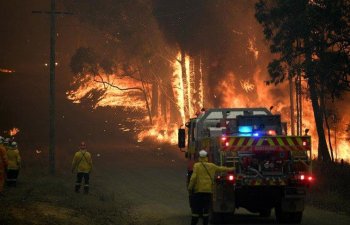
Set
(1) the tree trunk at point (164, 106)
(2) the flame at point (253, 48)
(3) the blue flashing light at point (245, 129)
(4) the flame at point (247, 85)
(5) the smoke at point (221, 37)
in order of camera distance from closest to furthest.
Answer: (3) the blue flashing light at point (245, 129), (4) the flame at point (247, 85), (5) the smoke at point (221, 37), (2) the flame at point (253, 48), (1) the tree trunk at point (164, 106)

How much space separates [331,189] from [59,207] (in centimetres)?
1080

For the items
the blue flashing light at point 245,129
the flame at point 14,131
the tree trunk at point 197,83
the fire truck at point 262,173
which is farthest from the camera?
the flame at point 14,131

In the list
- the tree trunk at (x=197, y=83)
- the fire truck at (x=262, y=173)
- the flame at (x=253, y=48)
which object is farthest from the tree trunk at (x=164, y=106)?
the fire truck at (x=262, y=173)

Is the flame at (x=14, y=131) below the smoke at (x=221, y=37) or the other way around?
below

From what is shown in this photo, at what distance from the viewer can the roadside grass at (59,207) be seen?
14906 mm

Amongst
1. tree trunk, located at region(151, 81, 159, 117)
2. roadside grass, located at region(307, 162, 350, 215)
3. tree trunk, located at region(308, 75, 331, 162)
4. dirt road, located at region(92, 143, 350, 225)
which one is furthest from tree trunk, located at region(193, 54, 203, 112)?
roadside grass, located at region(307, 162, 350, 215)

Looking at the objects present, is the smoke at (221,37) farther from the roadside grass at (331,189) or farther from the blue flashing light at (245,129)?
the blue flashing light at (245,129)

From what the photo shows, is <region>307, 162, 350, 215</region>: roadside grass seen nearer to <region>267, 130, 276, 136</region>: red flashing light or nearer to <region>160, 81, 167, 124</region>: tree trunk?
<region>267, 130, 276, 136</region>: red flashing light

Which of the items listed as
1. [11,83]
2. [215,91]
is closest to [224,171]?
[215,91]

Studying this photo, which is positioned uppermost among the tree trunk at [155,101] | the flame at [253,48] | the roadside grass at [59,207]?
the flame at [253,48]

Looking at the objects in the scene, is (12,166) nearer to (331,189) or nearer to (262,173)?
(331,189)

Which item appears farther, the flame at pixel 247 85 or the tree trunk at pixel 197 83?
the tree trunk at pixel 197 83

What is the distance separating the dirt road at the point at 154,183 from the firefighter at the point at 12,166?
397 cm

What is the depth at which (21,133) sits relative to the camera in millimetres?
75062
